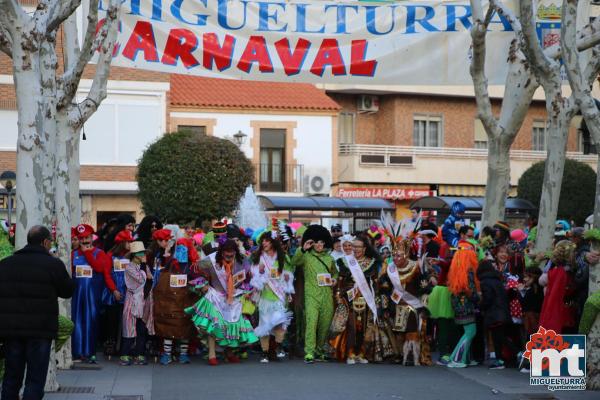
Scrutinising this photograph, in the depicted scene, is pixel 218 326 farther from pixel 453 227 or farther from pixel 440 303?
pixel 453 227

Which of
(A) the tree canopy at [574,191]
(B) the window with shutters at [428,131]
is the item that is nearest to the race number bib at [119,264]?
(A) the tree canopy at [574,191]

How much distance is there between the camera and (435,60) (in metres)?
15.8

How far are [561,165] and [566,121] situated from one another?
61 centimetres

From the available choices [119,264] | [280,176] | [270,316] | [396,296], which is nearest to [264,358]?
[270,316]

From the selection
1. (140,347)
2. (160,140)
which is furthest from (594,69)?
(160,140)

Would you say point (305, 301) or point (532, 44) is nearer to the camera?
point (532, 44)

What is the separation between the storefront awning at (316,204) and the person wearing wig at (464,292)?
13.4 meters

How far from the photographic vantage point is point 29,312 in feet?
30.6

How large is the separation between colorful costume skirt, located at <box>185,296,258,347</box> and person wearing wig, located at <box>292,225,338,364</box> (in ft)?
2.49

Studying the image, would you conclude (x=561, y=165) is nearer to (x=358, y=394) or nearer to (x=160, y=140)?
(x=358, y=394)

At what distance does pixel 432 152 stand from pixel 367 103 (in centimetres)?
311

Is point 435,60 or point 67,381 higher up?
point 435,60

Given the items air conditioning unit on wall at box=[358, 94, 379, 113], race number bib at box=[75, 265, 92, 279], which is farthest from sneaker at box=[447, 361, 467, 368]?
air conditioning unit on wall at box=[358, 94, 379, 113]

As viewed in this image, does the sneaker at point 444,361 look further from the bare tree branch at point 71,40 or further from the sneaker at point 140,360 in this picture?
the bare tree branch at point 71,40
